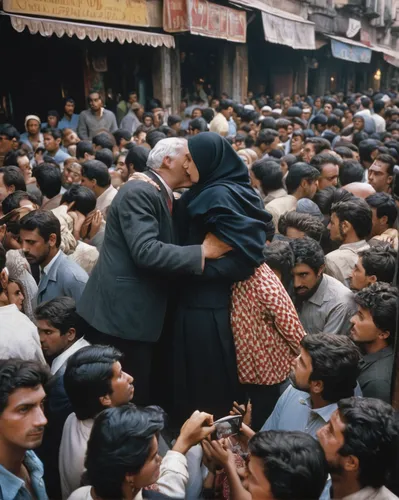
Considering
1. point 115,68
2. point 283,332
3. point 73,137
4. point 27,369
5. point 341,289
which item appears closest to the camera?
point 27,369

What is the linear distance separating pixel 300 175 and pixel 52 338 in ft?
9.49

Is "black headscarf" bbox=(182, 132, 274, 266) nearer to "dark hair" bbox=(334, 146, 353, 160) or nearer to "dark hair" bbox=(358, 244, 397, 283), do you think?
"dark hair" bbox=(358, 244, 397, 283)

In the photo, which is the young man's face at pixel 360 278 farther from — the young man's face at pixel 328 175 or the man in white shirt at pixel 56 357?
the young man's face at pixel 328 175

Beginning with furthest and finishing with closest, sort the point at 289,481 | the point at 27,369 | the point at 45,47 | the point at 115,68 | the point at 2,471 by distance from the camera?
1. the point at 115,68
2. the point at 45,47
3. the point at 27,369
4. the point at 2,471
5. the point at 289,481

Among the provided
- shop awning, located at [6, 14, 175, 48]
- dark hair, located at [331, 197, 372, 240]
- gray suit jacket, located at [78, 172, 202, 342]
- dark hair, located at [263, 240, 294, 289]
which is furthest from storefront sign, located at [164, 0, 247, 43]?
gray suit jacket, located at [78, 172, 202, 342]

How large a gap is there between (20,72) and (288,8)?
12940 millimetres

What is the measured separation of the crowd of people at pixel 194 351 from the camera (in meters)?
2.01

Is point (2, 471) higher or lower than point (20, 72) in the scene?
lower

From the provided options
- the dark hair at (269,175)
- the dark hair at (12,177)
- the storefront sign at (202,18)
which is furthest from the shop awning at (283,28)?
the dark hair at (12,177)

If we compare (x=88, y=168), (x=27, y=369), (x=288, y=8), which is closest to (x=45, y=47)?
(x=88, y=168)

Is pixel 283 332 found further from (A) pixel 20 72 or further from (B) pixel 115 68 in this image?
(B) pixel 115 68

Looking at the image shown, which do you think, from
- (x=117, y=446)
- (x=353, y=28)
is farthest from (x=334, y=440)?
(x=353, y=28)

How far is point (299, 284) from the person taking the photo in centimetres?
346

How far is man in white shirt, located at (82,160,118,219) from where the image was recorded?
495 centimetres
